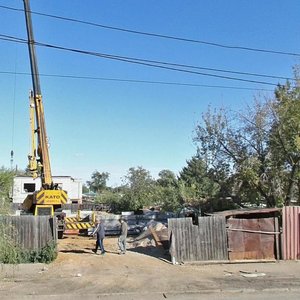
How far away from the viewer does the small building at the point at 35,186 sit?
194 feet

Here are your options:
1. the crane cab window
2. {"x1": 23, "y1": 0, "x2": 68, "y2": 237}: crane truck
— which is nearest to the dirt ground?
{"x1": 23, "y1": 0, "x2": 68, "y2": 237}: crane truck

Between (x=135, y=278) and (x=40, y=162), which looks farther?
(x=40, y=162)

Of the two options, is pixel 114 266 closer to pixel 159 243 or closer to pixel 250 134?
pixel 159 243

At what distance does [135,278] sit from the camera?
14672 mm

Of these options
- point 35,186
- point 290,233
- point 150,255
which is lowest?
point 150,255

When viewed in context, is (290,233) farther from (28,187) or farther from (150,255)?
(28,187)

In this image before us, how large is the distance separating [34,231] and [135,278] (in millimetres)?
6425

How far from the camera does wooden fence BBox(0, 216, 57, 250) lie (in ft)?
63.4

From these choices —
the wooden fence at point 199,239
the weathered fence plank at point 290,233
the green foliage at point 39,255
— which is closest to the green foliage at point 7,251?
the green foliage at point 39,255

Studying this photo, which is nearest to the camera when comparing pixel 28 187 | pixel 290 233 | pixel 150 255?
pixel 290 233

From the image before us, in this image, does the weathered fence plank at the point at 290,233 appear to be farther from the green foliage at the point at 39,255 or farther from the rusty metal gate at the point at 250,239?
the green foliage at the point at 39,255

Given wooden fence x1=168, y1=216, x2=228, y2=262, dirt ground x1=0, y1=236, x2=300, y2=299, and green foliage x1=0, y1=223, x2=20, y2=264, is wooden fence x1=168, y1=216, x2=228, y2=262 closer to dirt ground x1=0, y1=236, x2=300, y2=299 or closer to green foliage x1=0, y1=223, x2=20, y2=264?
dirt ground x1=0, y1=236, x2=300, y2=299

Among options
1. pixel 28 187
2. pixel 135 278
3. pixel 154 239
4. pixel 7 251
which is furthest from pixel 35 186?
pixel 135 278

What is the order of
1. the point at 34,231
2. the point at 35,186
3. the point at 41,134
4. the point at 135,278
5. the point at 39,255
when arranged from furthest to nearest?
the point at 35,186 < the point at 41,134 < the point at 34,231 < the point at 39,255 < the point at 135,278
